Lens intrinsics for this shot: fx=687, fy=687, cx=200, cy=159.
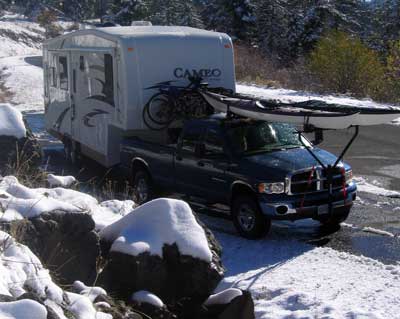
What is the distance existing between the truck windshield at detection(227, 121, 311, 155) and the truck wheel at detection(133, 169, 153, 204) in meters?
2.12

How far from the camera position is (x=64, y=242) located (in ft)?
21.2

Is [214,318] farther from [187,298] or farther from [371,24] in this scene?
[371,24]

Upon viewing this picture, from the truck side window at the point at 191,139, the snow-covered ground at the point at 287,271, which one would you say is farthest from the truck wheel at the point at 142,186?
the snow-covered ground at the point at 287,271

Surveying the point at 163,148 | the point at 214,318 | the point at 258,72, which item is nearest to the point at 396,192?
the point at 163,148

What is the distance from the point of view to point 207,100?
37.8ft

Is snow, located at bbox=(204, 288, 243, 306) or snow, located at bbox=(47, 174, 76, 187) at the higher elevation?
snow, located at bbox=(47, 174, 76, 187)

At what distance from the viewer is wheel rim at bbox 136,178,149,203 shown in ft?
38.0

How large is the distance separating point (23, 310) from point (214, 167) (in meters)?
5.66

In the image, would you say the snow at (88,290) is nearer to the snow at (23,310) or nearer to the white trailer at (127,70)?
the snow at (23,310)

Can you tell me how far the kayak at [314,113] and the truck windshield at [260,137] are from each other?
0.89 feet

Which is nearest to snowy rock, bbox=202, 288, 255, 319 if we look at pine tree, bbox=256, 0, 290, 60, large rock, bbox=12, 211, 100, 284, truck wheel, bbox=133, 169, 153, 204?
large rock, bbox=12, 211, 100, 284

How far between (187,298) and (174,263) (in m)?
0.42

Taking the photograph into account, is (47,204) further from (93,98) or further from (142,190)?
(93,98)

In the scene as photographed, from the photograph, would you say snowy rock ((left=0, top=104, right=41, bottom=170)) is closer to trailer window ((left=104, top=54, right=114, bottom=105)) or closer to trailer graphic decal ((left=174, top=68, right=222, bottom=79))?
trailer window ((left=104, top=54, right=114, bottom=105))
